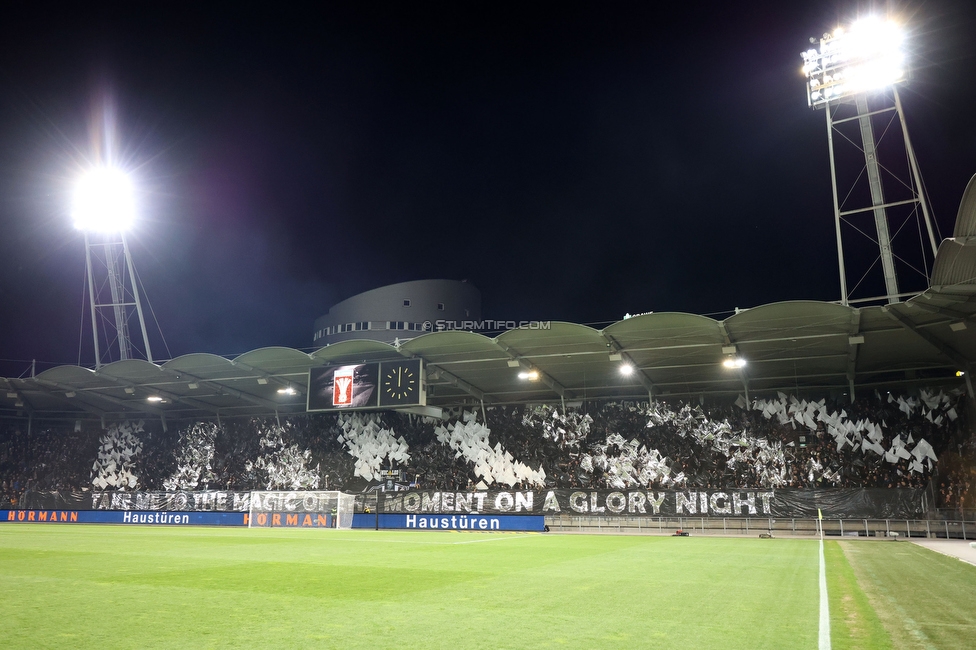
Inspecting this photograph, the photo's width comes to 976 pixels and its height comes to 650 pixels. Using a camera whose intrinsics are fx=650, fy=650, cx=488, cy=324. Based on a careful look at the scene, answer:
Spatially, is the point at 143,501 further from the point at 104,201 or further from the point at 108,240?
the point at 104,201

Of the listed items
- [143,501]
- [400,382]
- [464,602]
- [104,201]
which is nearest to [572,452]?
[400,382]

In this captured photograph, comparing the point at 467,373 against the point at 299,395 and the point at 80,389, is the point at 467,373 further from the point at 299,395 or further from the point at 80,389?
the point at 80,389

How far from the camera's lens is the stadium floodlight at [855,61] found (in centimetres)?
2559

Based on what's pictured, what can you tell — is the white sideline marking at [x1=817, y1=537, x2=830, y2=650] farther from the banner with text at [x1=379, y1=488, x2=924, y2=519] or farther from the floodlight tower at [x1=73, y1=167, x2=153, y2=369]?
the floodlight tower at [x1=73, y1=167, x2=153, y2=369]

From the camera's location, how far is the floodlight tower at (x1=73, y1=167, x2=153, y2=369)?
38.7m

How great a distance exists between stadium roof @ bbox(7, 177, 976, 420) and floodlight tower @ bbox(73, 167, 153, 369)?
4.35 meters

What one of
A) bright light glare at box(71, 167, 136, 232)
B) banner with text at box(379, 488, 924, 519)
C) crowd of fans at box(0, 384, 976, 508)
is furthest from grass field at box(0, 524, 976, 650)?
bright light glare at box(71, 167, 136, 232)

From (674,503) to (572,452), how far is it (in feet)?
22.0

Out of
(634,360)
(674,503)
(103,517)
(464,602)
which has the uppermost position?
(634,360)

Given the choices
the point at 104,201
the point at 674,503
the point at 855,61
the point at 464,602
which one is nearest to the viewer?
the point at 464,602

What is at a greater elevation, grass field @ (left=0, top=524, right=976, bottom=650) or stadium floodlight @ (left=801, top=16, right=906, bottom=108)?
stadium floodlight @ (left=801, top=16, right=906, bottom=108)

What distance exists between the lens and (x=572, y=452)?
114ft

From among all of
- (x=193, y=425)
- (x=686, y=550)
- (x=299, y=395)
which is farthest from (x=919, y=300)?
(x=193, y=425)

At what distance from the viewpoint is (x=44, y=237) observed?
39.7m
